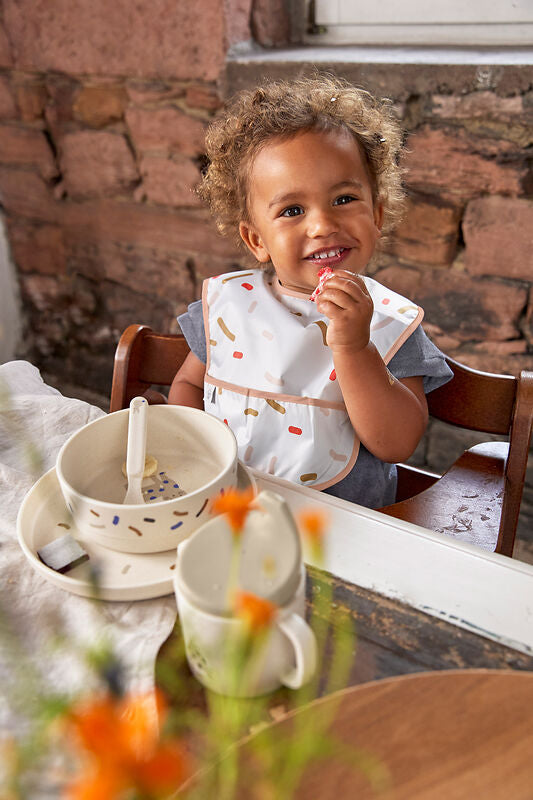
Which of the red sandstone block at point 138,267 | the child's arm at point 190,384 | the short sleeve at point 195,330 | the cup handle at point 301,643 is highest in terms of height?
the cup handle at point 301,643

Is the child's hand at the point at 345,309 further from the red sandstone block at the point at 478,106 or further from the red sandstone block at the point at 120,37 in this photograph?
Answer: the red sandstone block at the point at 120,37

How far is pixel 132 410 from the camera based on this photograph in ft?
2.51

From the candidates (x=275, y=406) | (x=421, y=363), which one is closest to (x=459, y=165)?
(x=421, y=363)

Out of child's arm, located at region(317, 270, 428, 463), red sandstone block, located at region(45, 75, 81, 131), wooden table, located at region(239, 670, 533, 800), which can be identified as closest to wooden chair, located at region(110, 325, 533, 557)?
child's arm, located at region(317, 270, 428, 463)

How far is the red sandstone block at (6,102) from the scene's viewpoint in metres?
2.37

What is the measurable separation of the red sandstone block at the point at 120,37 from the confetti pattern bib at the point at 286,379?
985 millimetres

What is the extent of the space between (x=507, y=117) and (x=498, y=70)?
0.11 meters

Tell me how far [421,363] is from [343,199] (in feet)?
1.00

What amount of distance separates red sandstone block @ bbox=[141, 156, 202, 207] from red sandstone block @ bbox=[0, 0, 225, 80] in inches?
9.9

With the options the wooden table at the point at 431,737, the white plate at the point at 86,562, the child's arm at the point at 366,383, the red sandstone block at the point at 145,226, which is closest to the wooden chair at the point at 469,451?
the child's arm at the point at 366,383

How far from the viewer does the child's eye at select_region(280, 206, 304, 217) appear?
3.80 ft

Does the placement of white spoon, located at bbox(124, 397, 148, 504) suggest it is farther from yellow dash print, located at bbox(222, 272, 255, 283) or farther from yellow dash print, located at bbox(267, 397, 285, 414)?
yellow dash print, located at bbox(222, 272, 255, 283)

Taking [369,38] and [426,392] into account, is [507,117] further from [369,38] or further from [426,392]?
[426,392]

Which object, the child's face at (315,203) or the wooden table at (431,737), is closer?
the wooden table at (431,737)
